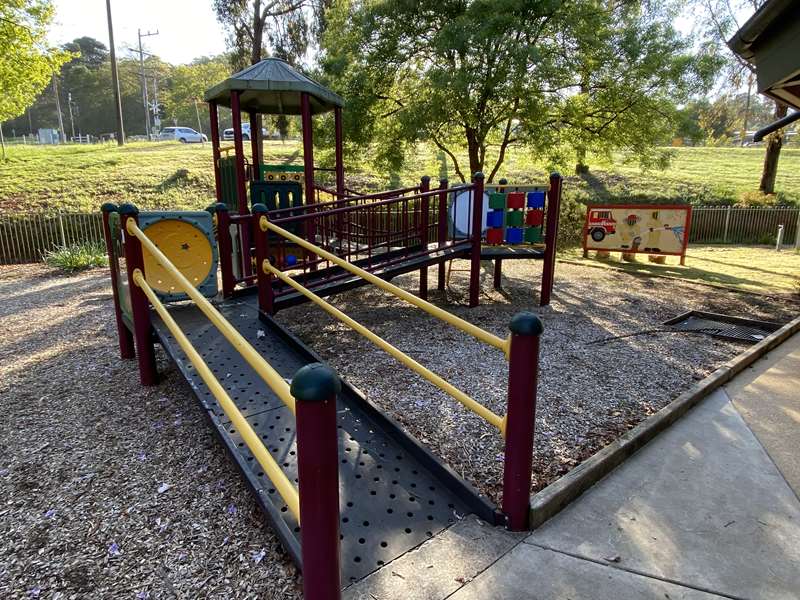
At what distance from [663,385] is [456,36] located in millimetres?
7118

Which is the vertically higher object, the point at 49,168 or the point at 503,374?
the point at 49,168

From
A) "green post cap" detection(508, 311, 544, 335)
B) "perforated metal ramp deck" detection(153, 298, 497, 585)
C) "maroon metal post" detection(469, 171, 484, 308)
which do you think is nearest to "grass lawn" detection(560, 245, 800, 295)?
"maroon metal post" detection(469, 171, 484, 308)

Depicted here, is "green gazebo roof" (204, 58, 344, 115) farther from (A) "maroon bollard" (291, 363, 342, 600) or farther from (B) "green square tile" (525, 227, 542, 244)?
(A) "maroon bollard" (291, 363, 342, 600)

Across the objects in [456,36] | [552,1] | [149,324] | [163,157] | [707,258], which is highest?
[552,1]

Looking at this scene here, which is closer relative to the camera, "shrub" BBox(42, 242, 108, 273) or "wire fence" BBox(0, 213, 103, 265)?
"shrub" BBox(42, 242, 108, 273)

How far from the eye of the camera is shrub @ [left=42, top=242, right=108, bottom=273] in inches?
408

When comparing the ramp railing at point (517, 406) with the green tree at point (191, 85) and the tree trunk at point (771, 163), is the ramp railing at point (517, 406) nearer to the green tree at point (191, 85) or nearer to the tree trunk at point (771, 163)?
the tree trunk at point (771, 163)

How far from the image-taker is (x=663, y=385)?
164 inches

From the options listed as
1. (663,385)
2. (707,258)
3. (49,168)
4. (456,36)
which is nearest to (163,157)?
(49,168)

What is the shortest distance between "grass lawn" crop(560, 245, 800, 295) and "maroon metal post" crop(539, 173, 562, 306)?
3.72m

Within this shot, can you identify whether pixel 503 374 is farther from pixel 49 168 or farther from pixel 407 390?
pixel 49 168

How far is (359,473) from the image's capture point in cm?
256

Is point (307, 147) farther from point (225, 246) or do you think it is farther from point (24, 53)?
point (24, 53)

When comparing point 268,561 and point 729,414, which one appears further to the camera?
point 729,414
